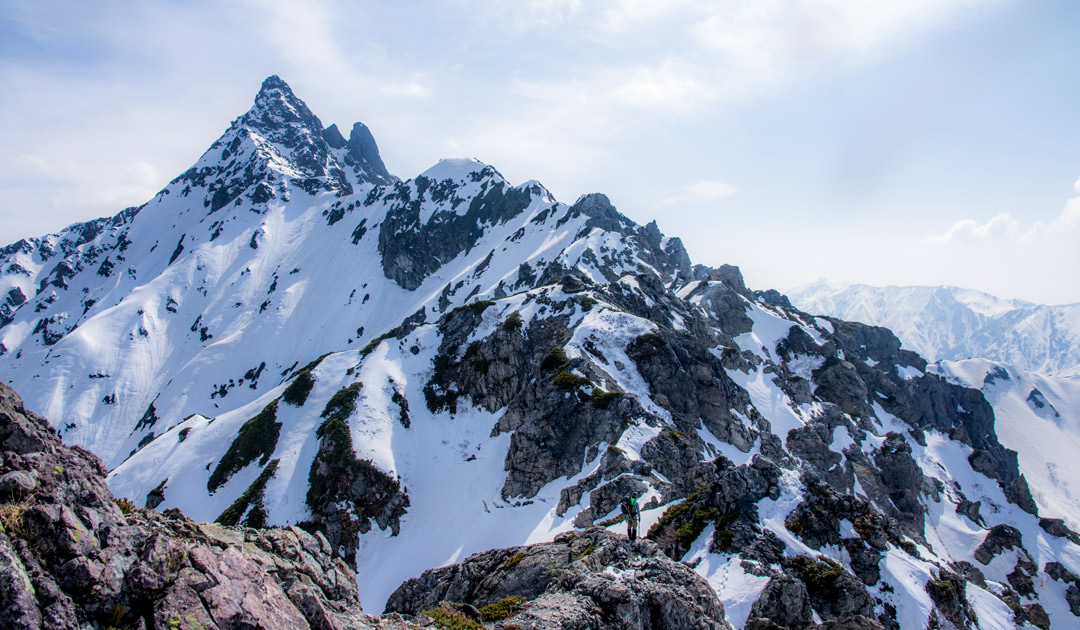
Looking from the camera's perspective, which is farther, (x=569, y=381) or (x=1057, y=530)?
(x=1057, y=530)

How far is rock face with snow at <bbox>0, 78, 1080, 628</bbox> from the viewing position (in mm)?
22375

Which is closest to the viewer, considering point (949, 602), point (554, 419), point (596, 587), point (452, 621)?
point (452, 621)

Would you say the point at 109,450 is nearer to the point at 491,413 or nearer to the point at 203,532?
the point at 491,413

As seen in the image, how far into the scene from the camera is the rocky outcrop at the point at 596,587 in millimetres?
13156

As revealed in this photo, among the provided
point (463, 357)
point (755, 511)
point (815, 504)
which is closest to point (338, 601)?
point (755, 511)

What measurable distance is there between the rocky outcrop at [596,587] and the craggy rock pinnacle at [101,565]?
Answer: 5.36m

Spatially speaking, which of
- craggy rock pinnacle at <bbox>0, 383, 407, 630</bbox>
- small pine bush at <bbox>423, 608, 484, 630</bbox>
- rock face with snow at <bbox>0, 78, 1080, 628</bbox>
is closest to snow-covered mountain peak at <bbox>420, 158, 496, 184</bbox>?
rock face with snow at <bbox>0, 78, 1080, 628</bbox>

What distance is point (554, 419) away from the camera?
4491 cm

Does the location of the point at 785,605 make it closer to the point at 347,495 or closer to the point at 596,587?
the point at 596,587

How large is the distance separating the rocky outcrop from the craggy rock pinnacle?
5360mm

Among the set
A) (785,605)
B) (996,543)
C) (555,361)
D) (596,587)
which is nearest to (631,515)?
(596,587)

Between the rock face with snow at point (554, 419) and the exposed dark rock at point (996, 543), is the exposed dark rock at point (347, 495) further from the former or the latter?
the exposed dark rock at point (996, 543)

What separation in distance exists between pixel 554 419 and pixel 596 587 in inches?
1221

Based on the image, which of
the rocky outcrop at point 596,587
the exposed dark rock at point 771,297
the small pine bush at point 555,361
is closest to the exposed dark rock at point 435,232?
the exposed dark rock at point 771,297
